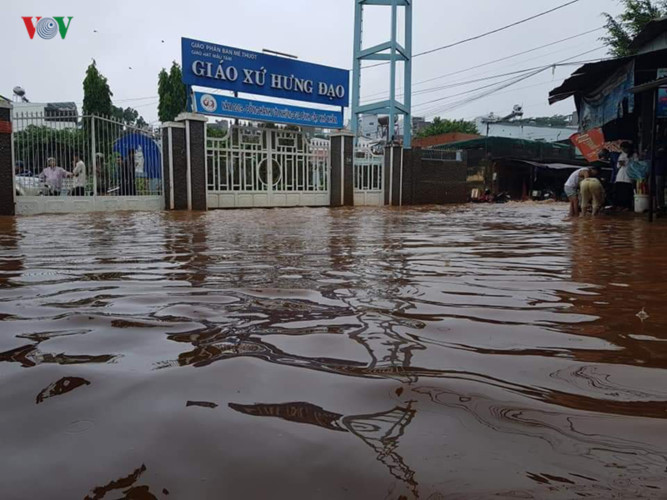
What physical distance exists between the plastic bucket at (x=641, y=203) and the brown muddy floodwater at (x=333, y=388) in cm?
853

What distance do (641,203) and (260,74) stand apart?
10.7 meters

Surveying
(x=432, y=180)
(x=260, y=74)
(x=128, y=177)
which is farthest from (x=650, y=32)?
(x=128, y=177)

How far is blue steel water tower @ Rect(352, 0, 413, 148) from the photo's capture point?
814 inches

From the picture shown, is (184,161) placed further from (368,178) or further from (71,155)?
(368,178)

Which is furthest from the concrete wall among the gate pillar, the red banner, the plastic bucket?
the plastic bucket

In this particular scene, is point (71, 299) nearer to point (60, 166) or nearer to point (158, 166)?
point (60, 166)

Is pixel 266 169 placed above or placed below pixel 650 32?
below

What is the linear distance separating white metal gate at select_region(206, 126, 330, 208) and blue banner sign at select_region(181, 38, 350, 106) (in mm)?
1246

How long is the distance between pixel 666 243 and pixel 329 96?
14100mm

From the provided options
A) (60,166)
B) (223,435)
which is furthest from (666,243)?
(60,166)

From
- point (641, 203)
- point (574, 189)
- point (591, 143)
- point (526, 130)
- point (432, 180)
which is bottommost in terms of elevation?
point (641, 203)

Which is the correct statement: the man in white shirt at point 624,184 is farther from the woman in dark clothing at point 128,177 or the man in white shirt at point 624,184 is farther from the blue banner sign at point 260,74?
the woman in dark clothing at point 128,177

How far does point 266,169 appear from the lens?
53.7ft

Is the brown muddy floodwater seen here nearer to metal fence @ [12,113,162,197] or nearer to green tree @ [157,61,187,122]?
metal fence @ [12,113,162,197]
